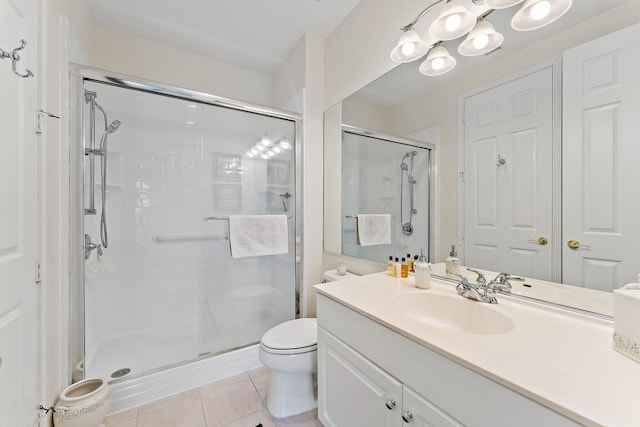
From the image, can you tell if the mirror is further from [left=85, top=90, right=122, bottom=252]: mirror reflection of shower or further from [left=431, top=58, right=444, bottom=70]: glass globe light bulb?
[left=85, top=90, right=122, bottom=252]: mirror reflection of shower

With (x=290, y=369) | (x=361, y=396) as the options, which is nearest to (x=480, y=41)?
(x=361, y=396)

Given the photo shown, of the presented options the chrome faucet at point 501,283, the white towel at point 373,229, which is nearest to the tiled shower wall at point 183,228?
the white towel at point 373,229

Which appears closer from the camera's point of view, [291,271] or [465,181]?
[465,181]

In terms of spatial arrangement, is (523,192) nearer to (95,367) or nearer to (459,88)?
(459,88)

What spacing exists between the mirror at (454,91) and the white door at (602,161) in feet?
0.10

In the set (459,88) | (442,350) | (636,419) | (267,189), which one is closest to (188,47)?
(267,189)

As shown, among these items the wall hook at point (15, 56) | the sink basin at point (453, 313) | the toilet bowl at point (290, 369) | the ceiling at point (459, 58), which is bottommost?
the toilet bowl at point (290, 369)

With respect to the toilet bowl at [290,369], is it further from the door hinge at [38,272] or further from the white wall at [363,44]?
the white wall at [363,44]

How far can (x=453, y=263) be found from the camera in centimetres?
125

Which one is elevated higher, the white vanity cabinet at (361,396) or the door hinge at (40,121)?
the door hinge at (40,121)

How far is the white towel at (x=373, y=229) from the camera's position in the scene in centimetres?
173

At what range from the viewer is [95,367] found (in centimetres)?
167

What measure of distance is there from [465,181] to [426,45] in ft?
2.44

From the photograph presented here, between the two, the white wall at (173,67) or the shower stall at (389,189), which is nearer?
the shower stall at (389,189)
